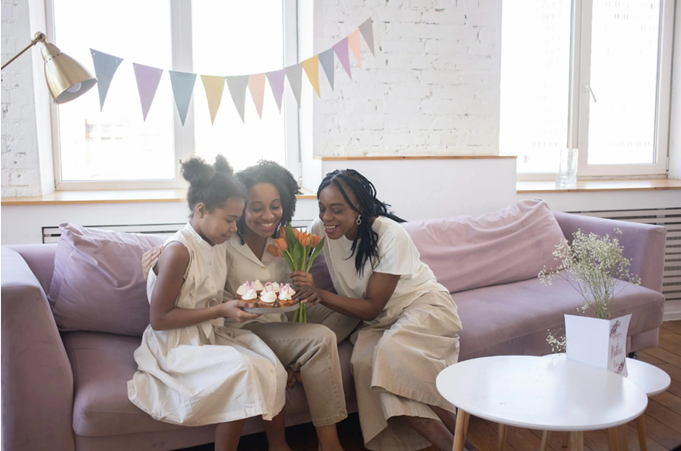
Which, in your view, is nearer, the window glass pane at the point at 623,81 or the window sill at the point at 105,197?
the window sill at the point at 105,197

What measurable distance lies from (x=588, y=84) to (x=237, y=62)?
2301 mm

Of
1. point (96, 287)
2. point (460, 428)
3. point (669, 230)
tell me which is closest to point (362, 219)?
point (460, 428)

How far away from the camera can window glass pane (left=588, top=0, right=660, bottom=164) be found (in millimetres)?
3861

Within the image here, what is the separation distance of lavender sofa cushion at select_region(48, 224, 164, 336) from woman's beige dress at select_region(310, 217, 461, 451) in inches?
26.4

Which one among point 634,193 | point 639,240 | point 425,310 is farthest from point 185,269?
point 634,193

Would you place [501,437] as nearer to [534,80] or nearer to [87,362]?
[87,362]

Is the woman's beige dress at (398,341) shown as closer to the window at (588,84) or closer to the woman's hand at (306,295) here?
the woman's hand at (306,295)

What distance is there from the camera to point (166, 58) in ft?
10.1

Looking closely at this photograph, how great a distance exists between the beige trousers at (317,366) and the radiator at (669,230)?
225 centimetres

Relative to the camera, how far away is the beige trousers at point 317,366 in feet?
5.83

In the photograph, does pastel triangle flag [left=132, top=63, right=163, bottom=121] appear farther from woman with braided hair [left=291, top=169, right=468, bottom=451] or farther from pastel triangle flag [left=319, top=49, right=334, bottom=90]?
woman with braided hair [left=291, top=169, right=468, bottom=451]

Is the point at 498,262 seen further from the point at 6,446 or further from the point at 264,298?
the point at 6,446

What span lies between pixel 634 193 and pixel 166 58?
282 centimetres

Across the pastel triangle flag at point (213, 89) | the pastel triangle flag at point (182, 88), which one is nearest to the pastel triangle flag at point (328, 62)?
the pastel triangle flag at point (213, 89)
